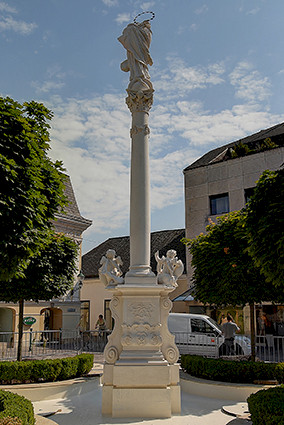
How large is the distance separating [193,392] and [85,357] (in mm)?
3095

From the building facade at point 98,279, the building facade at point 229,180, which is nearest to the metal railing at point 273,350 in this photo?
the building facade at point 229,180

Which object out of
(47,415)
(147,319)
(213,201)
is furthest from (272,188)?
(213,201)

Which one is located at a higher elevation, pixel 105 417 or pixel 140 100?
pixel 140 100

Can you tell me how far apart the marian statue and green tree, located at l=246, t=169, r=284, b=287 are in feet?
11.8

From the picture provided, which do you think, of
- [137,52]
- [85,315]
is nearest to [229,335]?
[137,52]

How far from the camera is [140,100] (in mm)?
9375

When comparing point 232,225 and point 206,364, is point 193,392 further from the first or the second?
point 232,225

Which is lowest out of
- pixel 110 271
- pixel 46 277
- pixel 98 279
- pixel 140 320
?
pixel 140 320

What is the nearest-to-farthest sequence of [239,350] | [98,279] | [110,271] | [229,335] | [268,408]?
[268,408]
[110,271]
[229,335]
[239,350]
[98,279]

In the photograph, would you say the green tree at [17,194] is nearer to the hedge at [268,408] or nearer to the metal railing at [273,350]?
the hedge at [268,408]

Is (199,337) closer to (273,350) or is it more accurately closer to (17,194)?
(273,350)

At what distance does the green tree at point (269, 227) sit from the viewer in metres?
7.38

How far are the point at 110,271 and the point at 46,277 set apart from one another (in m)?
4.70

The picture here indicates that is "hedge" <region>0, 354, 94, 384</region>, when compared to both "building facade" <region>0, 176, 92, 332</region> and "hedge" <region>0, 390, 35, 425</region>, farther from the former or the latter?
"building facade" <region>0, 176, 92, 332</region>
